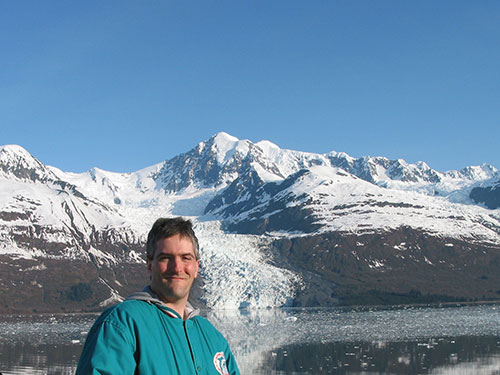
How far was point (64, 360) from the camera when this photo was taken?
79.2 m

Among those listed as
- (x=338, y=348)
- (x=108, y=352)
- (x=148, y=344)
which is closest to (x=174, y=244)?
(x=148, y=344)

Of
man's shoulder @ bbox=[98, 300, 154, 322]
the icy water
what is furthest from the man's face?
the icy water

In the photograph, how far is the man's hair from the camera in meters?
5.36

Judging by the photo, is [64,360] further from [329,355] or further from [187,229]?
[187,229]

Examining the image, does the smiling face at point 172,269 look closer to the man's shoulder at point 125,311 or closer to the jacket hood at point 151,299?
the jacket hood at point 151,299

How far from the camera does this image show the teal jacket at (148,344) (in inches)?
182

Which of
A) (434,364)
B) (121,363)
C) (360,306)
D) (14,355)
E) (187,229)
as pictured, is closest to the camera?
(121,363)

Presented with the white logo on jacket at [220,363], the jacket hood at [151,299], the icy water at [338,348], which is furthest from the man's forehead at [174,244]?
the icy water at [338,348]

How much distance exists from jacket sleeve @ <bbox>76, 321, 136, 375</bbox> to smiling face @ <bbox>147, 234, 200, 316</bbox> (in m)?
0.68

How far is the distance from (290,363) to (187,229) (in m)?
69.2

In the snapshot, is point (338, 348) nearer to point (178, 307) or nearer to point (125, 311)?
point (178, 307)

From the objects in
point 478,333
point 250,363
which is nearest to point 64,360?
point 250,363

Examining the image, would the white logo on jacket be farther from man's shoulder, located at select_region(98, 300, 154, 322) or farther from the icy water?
the icy water

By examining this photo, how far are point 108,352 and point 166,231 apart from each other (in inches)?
47.1
